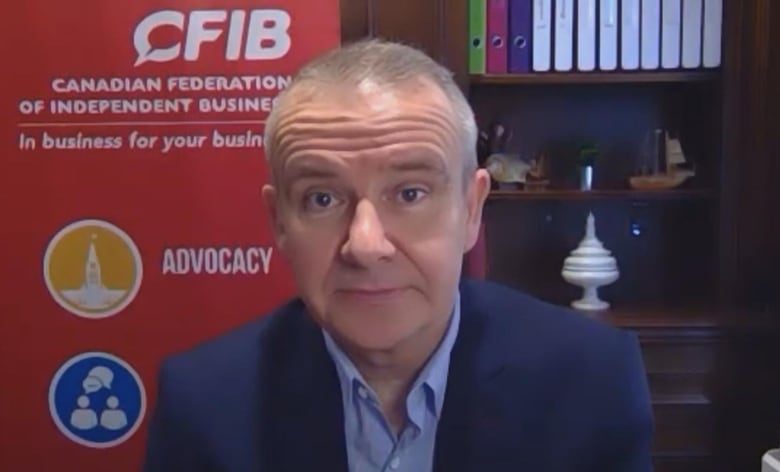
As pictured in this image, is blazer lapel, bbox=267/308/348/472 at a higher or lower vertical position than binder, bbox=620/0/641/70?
lower

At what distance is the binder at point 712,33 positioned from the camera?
2.90 m

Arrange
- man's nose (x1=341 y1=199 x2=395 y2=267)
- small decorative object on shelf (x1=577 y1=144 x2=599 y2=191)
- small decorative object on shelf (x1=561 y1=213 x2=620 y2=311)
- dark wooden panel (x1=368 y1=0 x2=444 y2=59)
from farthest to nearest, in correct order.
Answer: small decorative object on shelf (x1=577 y1=144 x2=599 y2=191) → small decorative object on shelf (x1=561 y1=213 x2=620 y2=311) → dark wooden panel (x1=368 y1=0 x2=444 y2=59) → man's nose (x1=341 y1=199 x2=395 y2=267)

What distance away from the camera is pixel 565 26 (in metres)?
2.92

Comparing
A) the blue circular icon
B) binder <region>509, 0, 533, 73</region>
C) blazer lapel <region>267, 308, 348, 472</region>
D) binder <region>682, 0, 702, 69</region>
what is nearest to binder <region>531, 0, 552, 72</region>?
binder <region>509, 0, 533, 73</region>

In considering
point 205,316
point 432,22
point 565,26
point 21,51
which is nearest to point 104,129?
point 21,51

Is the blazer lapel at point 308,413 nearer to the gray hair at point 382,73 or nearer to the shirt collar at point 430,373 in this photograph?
the shirt collar at point 430,373

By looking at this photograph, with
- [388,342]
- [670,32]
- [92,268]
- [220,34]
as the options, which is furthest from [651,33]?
[388,342]

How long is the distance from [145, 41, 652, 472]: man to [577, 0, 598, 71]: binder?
179 centimetres

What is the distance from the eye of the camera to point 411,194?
1.01m

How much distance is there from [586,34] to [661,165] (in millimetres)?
450

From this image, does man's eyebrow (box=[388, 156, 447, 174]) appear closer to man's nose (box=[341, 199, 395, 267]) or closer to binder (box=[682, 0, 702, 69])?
man's nose (box=[341, 199, 395, 267])

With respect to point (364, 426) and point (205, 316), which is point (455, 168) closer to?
point (364, 426)

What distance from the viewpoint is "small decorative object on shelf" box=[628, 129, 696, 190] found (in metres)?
3.02

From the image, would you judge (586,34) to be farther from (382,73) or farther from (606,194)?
(382,73)
